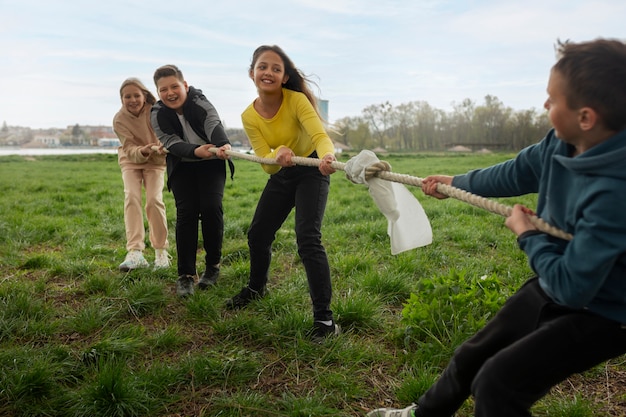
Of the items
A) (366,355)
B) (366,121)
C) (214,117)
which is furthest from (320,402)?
(366,121)

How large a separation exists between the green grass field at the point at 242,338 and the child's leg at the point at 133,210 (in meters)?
0.32

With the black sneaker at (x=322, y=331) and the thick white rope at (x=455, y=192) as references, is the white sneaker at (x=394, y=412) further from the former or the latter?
the thick white rope at (x=455, y=192)

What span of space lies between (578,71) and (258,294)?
9.25 ft

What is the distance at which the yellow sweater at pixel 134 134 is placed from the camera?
5004mm

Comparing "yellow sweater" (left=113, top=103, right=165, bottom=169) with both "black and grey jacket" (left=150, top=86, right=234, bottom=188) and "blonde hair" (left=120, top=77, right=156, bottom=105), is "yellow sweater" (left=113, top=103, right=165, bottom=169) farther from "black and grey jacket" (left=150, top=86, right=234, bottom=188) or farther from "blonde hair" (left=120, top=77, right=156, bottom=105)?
"black and grey jacket" (left=150, top=86, right=234, bottom=188)

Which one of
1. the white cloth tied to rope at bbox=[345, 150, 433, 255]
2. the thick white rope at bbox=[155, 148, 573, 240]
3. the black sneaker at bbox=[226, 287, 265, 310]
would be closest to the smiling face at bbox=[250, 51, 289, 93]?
the thick white rope at bbox=[155, 148, 573, 240]

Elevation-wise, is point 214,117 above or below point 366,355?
above

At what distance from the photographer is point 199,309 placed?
12.0 ft

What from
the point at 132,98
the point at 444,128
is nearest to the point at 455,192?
the point at 132,98

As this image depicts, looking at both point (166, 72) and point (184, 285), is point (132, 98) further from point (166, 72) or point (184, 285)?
point (184, 285)

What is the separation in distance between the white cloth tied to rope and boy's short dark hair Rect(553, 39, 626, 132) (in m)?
1.15

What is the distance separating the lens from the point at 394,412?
7.61 ft

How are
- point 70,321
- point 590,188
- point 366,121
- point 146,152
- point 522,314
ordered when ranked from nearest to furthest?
1. point 590,188
2. point 522,314
3. point 70,321
4. point 146,152
5. point 366,121

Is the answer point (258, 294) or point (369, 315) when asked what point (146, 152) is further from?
point (369, 315)
